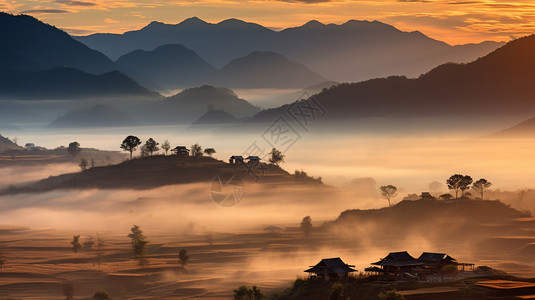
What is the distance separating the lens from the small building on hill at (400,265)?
6412 inches

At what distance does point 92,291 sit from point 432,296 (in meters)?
89.5

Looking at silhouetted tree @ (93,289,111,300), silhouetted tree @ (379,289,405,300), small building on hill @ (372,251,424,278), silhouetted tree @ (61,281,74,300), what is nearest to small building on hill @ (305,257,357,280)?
small building on hill @ (372,251,424,278)

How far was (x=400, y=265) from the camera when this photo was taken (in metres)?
163

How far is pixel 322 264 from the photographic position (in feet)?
551

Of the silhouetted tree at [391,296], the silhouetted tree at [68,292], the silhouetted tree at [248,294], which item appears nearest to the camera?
the silhouetted tree at [391,296]

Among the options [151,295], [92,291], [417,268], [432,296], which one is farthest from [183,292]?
[432,296]

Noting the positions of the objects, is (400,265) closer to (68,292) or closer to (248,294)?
(248,294)

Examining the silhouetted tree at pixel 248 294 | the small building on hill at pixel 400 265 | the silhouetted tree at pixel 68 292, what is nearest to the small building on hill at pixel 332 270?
the small building on hill at pixel 400 265

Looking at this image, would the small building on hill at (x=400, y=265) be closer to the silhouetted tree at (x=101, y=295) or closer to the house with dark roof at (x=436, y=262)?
the house with dark roof at (x=436, y=262)

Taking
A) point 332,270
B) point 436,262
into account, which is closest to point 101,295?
point 332,270

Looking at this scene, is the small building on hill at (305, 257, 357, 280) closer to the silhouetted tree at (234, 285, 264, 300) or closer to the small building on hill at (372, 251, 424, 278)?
the small building on hill at (372, 251, 424, 278)

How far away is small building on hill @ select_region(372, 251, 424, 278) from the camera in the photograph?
162875 millimetres

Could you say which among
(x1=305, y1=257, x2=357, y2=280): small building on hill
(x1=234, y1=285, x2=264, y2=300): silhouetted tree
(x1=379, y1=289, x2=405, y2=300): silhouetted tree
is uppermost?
(x1=305, y1=257, x2=357, y2=280): small building on hill

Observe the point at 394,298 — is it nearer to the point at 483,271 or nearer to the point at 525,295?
the point at 525,295
